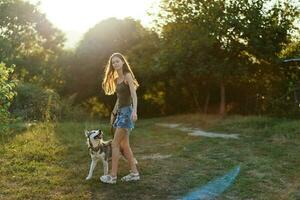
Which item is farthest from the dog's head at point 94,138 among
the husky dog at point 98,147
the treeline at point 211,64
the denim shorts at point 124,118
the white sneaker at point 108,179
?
the treeline at point 211,64

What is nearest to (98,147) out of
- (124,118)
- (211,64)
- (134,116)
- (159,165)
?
(124,118)

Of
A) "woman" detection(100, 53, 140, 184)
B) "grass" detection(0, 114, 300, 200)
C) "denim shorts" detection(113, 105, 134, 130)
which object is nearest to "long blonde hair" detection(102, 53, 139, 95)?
"woman" detection(100, 53, 140, 184)

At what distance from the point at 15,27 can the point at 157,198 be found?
33.2m

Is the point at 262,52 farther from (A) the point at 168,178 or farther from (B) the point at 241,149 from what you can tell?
(A) the point at 168,178

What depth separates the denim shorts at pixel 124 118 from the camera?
851cm

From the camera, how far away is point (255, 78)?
22.5 metres

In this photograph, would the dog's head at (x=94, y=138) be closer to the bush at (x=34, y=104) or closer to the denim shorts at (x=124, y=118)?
the denim shorts at (x=124, y=118)

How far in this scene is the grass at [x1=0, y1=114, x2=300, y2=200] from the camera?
8469mm

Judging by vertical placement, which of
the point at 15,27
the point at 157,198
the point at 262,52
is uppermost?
the point at 15,27

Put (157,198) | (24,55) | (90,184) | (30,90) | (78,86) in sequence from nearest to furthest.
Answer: (157,198)
(90,184)
(30,90)
(78,86)
(24,55)

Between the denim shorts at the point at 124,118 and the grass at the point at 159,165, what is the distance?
1041mm

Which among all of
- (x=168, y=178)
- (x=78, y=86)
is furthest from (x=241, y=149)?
(x=78, y=86)

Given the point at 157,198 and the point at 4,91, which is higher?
the point at 4,91

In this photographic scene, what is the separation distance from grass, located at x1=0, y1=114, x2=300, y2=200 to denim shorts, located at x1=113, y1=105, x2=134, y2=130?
3.41 ft
